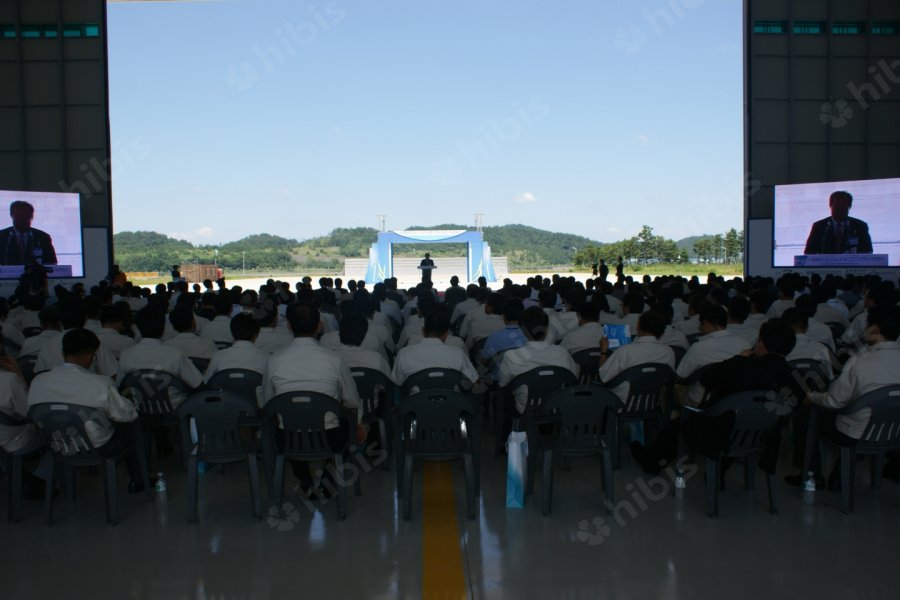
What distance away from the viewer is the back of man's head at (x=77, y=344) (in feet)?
12.6

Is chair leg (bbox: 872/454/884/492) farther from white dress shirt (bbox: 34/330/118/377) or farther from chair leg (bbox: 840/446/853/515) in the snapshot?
white dress shirt (bbox: 34/330/118/377)

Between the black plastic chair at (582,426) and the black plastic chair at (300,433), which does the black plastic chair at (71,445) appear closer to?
the black plastic chair at (300,433)

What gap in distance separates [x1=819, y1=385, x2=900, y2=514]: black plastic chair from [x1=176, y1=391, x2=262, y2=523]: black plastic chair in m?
3.20

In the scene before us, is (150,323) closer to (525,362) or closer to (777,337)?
(525,362)

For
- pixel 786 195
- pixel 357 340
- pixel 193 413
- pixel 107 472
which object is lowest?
pixel 107 472

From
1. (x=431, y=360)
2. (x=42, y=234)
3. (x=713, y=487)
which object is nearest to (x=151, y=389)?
(x=431, y=360)

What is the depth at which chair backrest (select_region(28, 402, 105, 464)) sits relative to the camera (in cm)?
367

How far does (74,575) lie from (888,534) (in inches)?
158

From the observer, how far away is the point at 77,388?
3750 mm

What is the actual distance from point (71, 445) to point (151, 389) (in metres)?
0.72

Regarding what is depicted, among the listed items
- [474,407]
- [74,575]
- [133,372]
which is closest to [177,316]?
[133,372]

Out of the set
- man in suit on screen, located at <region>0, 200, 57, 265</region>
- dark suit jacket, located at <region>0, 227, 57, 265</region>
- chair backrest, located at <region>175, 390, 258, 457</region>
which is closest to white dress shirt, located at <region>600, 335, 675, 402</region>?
chair backrest, located at <region>175, 390, 258, 457</region>

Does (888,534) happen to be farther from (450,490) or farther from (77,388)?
(77,388)

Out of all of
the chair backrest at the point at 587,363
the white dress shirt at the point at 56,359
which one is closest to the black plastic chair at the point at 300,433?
the white dress shirt at the point at 56,359
